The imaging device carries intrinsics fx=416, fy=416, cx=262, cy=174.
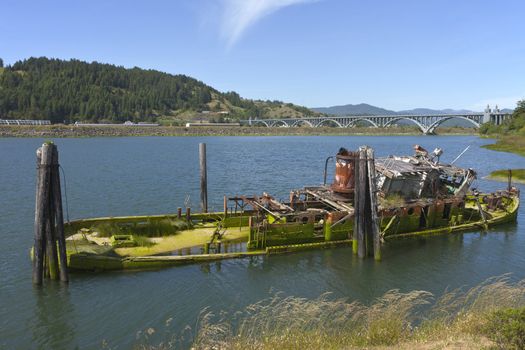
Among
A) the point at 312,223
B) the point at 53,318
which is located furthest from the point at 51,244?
the point at 312,223

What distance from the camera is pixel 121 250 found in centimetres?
1983

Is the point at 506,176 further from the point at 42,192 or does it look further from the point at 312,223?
the point at 42,192

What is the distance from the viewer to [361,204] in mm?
20562

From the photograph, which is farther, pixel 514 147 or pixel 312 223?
pixel 514 147

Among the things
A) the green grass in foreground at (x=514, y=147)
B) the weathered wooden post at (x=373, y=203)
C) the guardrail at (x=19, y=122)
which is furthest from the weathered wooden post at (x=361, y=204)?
the guardrail at (x=19, y=122)

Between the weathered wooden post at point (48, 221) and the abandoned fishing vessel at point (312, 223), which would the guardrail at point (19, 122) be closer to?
the abandoned fishing vessel at point (312, 223)

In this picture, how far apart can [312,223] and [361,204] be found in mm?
2889

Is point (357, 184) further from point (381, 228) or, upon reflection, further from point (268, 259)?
point (268, 259)

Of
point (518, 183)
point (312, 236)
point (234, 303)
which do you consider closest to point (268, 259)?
point (312, 236)

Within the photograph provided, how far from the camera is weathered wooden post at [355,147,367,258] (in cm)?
2031

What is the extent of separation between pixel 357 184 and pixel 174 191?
22.9m

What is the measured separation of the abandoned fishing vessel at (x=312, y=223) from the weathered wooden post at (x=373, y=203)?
48 mm

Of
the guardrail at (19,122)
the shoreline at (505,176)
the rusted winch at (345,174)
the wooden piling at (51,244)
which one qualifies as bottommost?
the shoreline at (505,176)

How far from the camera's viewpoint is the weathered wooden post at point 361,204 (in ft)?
66.6
